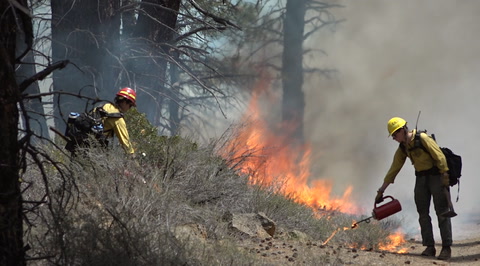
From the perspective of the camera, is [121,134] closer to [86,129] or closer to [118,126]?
[118,126]

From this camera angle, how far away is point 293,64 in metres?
24.9

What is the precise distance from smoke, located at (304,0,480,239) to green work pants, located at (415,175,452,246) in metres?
10.9

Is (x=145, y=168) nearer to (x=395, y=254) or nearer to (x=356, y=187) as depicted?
(x=395, y=254)

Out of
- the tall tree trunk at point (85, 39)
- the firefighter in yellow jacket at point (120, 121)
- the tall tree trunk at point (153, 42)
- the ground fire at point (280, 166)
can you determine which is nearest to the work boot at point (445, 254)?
the ground fire at point (280, 166)

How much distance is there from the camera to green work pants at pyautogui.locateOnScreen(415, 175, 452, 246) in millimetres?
9344

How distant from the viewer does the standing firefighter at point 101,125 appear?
890 centimetres

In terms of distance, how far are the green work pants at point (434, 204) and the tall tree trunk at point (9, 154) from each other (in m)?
5.67

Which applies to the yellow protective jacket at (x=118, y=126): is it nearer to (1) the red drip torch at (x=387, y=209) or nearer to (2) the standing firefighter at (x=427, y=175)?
(1) the red drip torch at (x=387, y=209)

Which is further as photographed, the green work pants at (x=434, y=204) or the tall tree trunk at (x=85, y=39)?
the tall tree trunk at (x=85, y=39)

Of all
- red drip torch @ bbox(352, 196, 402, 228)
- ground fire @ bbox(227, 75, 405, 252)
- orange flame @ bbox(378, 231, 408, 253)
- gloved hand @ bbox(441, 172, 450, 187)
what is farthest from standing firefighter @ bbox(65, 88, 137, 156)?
orange flame @ bbox(378, 231, 408, 253)

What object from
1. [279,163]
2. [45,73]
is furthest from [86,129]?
[279,163]

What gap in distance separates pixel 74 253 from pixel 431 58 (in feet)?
64.1

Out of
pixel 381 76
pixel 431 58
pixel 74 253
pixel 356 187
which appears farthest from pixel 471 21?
pixel 74 253

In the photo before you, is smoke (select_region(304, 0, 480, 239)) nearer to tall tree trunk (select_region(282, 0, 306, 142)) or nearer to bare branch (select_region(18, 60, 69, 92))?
tall tree trunk (select_region(282, 0, 306, 142))
